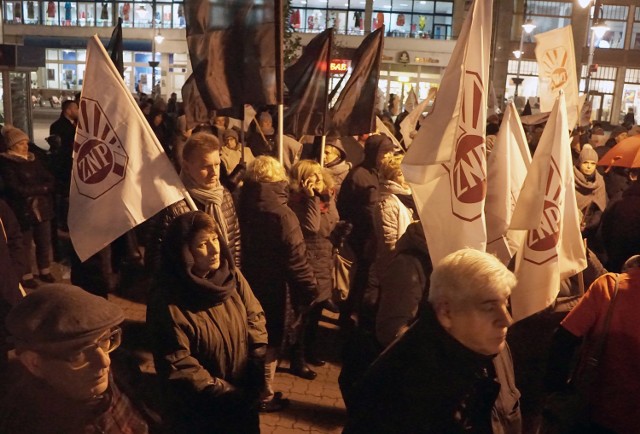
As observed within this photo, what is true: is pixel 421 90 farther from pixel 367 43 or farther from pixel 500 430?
pixel 500 430

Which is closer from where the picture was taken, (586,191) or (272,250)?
(272,250)

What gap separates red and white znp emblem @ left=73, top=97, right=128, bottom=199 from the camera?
11.9 feet

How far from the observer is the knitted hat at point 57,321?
198cm

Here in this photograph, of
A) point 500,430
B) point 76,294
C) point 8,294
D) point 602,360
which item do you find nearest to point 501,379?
point 500,430

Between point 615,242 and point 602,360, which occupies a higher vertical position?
point 615,242

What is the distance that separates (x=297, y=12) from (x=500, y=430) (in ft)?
138

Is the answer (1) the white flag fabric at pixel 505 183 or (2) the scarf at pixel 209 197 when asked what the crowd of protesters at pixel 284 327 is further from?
(1) the white flag fabric at pixel 505 183

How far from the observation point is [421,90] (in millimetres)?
43875

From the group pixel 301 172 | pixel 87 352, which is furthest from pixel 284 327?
pixel 87 352

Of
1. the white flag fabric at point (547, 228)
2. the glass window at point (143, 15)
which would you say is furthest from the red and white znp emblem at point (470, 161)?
the glass window at point (143, 15)

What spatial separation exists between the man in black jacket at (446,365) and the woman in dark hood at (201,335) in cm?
93

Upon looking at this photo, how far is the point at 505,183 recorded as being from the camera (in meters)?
4.27

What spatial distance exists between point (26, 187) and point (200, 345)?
15.0 ft

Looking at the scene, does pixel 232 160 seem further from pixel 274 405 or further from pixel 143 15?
pixel 143 15
